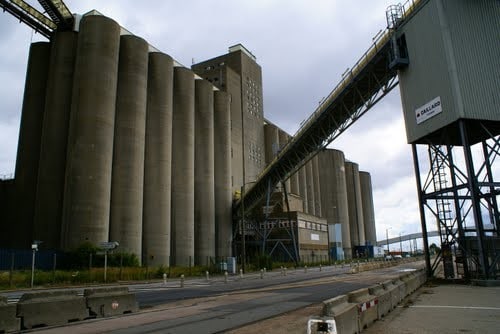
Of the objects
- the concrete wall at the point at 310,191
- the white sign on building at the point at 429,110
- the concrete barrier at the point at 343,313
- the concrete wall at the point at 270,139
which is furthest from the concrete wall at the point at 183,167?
the concrete wall at the point at 310,191

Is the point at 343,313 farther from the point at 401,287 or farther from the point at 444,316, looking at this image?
the point at 401,287

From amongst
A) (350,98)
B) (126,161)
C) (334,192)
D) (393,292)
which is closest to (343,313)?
(393,292)

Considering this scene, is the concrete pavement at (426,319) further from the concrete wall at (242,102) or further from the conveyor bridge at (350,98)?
the concrete wall at (242,102)

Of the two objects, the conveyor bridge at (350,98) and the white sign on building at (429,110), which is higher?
the conveyor bridge at (350,98)

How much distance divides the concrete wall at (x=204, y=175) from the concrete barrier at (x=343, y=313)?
51.3 m

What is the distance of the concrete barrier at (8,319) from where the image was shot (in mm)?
9547

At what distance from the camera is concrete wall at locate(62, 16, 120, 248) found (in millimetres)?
41094

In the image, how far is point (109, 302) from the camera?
504 inches

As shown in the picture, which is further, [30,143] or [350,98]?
[30,143]

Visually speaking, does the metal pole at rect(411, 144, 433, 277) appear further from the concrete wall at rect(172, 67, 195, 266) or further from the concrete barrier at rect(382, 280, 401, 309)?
the concrete wall at rect(172, 67, 195, 266)

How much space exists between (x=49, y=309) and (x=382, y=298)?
348 inches

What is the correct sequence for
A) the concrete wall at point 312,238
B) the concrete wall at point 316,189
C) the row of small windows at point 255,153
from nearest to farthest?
1. the concrete wall at point 312,238
2. the row of small windows at point 255,153
3. the concrete wall at point 316,189

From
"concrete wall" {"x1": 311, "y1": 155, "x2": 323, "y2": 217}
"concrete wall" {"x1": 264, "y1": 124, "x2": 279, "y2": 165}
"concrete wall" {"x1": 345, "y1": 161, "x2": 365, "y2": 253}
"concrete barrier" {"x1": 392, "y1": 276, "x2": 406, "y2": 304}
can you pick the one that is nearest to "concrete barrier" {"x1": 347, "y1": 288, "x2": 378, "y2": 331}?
"concrete barrier" {"x1": 392, "y1": 276, "x2": 406, "y2": 304}

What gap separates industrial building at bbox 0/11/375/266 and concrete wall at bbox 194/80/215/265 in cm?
15
